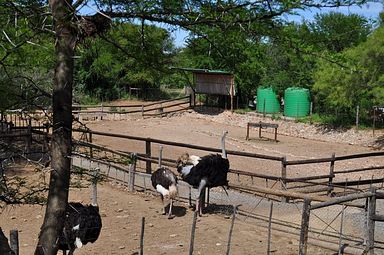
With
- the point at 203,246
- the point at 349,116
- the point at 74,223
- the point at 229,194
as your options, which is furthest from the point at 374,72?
the point at 74,223

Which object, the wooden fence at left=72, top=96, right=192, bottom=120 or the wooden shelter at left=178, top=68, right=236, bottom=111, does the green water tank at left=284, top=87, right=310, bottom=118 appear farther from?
the wooden fence at left=72, top=96, right=192, bottom=120

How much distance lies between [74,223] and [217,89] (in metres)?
26.7

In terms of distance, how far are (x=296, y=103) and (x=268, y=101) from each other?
2.60 m

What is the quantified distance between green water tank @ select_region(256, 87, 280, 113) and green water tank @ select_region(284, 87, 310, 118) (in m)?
1.88

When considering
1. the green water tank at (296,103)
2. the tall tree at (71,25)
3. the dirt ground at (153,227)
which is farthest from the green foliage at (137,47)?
the green water tank at (296,103)

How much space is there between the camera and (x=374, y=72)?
2102cm

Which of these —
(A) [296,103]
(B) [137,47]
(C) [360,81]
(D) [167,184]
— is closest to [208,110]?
(A) [296,103]

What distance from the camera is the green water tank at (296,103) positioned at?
29078 mm

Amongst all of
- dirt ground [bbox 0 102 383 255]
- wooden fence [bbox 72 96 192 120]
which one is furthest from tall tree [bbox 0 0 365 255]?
wooden fence [bbox 72 96 192 120]

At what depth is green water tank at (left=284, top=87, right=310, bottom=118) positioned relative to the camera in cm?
2908

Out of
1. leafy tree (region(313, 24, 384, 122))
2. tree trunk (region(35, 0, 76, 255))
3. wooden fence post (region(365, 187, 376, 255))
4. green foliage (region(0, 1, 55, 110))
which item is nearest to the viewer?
green foliage (region(0, 1, 55, 110))

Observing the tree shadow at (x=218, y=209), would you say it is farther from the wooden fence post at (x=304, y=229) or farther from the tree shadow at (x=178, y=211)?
the wooden fence post at (x=304, y=229)

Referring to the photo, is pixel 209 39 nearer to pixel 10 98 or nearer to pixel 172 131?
Result: pixel 10 98

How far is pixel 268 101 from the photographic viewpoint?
31375 mm
